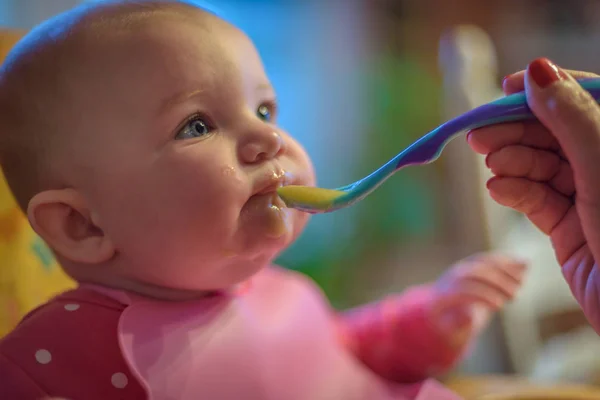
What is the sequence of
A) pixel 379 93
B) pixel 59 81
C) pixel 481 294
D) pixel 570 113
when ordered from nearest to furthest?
pixel 570 113
pixel 59 81
pixel 481 294
pixel 379 93

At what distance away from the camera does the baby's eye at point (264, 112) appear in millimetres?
529

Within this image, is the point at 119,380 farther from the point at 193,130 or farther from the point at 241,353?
the point at 193,130

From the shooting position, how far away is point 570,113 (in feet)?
1.22

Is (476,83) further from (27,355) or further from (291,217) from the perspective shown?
(27,355)

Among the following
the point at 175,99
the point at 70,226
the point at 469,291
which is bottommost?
the point at 469,291

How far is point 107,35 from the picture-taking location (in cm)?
48

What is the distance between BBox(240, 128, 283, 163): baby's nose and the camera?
1.55 ft

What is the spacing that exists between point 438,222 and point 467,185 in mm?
1256

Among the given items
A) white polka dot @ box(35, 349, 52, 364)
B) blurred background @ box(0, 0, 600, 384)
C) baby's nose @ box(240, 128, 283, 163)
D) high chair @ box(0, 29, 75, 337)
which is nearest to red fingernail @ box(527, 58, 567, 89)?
baby's nose @ box(240, 128, 283, 163)

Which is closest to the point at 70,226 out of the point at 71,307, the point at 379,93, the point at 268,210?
the point at 71,307

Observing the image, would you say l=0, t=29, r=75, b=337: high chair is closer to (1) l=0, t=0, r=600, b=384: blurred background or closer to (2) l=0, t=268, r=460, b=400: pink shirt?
(2) l=0, t=268, r=460, b=400: pink shirt

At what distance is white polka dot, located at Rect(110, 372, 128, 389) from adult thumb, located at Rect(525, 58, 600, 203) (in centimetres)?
37

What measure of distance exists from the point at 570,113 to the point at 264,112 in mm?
258

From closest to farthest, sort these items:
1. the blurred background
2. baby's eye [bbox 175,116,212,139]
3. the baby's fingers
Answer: baby's eye [bbox 175,116,212,139], the baby's fingers, the blurred background
